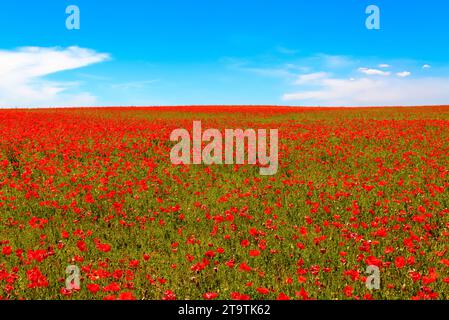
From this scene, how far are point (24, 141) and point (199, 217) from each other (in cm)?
1344

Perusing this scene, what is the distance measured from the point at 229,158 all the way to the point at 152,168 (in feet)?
11.1

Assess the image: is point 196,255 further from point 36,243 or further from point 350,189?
point 350,189

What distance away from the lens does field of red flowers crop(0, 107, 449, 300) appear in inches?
230

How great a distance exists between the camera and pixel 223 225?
331 inches

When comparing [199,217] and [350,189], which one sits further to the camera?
[350,189]

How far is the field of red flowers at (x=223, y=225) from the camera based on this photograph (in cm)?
583

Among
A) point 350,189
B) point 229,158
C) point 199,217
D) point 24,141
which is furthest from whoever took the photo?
point 24,141
